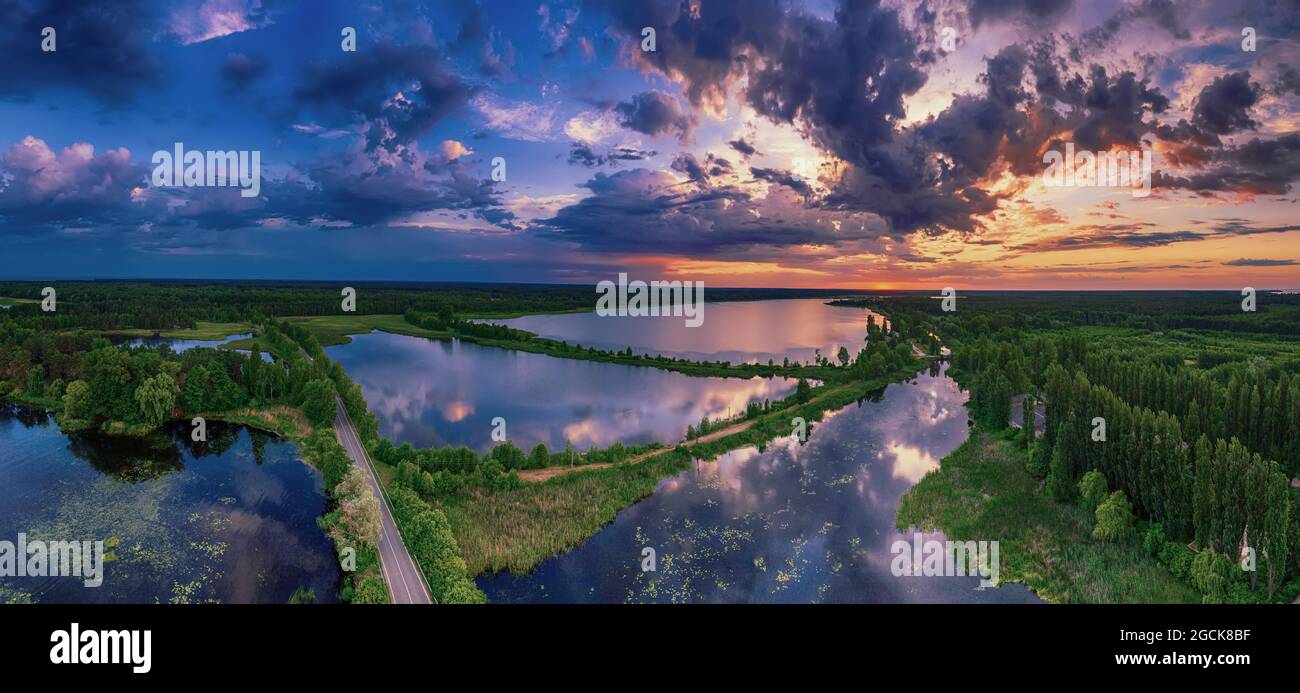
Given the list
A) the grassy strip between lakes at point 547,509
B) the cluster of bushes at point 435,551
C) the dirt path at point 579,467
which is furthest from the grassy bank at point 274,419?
the cluster of bushes at point 435,551

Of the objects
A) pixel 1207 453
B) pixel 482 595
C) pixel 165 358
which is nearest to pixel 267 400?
pixel 165 358

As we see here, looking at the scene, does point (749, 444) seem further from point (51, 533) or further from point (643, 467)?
point (51, 533)

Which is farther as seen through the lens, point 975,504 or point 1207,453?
point 975,504

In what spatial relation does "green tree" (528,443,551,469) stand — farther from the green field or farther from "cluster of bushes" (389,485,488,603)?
the green field

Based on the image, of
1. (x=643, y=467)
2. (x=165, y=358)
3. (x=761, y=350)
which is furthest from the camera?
(x=761, y=350)

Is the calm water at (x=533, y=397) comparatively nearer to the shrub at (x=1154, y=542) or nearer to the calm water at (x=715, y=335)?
the calm water at (x=715, y=335)

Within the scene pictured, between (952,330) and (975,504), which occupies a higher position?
(952,330)
